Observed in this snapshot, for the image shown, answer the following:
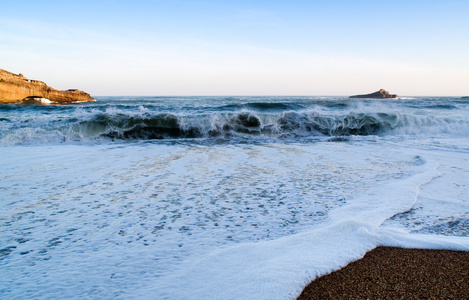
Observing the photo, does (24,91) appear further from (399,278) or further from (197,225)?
(399,278)

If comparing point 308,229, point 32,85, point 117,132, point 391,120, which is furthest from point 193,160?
point 32,85

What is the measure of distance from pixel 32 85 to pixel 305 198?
29.6 metres

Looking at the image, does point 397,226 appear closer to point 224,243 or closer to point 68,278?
point 224,243

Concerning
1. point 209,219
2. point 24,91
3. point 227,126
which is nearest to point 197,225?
point 209,219

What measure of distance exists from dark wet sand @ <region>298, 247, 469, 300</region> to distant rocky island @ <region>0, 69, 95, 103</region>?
2769 cm

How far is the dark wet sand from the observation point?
1428 millimetres

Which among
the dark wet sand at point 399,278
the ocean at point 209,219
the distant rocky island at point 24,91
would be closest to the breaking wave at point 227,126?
the ocean at point 209,219

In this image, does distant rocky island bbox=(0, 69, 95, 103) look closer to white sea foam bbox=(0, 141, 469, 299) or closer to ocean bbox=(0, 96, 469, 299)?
ocean bbox=(0, 96, 469, 299)

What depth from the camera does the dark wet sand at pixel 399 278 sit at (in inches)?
56.2

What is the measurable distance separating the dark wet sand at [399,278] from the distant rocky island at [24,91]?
90.8ft

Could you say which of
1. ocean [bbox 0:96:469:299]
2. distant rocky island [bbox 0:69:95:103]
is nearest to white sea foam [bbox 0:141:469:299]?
ocean [bbox 0:96:469:299]

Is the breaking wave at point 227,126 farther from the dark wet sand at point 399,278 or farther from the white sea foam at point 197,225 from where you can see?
the dark wet sand at point 399,278

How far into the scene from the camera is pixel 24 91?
24.6 m

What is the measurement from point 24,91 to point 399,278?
30.3 m
